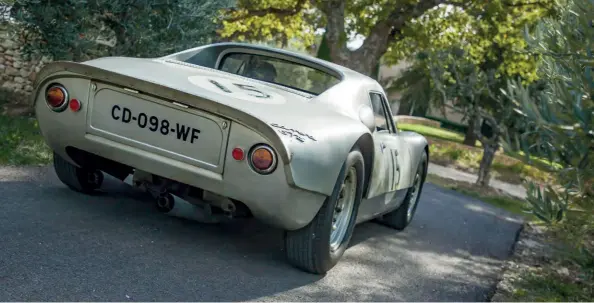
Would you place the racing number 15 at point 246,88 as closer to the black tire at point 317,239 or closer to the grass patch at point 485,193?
the black tire at point 317,239

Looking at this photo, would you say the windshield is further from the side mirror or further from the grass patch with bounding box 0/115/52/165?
the grass patch with bounding box 0/115/52/165

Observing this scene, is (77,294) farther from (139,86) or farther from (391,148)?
(391,148)

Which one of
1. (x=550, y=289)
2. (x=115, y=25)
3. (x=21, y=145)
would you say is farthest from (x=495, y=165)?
(x=21, y=145)

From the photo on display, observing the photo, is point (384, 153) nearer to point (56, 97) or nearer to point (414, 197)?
point (414, 197)

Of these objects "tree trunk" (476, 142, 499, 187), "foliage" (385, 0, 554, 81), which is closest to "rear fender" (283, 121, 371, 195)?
A: "tree trunk" (476, 142, 499, 187)

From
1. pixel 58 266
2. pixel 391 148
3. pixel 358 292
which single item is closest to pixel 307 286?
pixel 358 292

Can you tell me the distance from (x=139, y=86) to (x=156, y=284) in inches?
52.1

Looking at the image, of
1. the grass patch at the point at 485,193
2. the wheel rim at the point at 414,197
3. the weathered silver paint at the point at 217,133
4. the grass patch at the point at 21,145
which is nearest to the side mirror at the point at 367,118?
the weathered silver paint at the point at 217,133

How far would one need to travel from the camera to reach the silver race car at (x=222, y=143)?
4309 millimetres

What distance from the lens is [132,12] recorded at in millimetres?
9109

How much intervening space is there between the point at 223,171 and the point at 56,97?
132 centimetres

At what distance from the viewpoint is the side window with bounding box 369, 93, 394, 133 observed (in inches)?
242

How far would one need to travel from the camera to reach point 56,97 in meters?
4.80

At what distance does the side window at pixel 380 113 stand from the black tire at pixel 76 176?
2.34 metres
